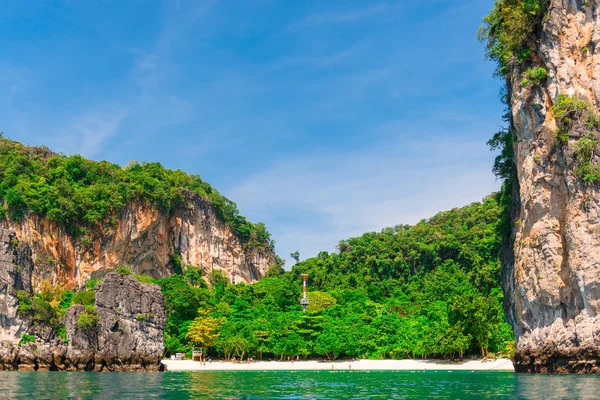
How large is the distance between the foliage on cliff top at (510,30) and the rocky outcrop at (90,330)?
29.0m

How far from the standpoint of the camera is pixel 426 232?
96.0 metres

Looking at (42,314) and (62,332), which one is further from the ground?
(42,314)

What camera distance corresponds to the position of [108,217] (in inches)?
2985

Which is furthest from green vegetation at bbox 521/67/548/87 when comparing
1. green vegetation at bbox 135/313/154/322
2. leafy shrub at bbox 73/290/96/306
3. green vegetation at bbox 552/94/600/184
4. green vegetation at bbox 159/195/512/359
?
leafy shrub at bbox 73/290/96/306

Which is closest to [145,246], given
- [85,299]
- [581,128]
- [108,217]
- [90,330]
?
[108,217]

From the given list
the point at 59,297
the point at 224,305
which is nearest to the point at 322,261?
the point at 224,305

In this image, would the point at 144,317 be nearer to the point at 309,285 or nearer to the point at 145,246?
the point at 145,246

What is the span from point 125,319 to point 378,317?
83.0ft

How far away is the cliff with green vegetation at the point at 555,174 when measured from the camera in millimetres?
29859

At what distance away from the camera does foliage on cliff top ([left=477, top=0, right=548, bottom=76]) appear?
34406mm

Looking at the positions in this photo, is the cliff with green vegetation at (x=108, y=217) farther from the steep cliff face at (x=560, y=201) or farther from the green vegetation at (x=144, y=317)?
the steep cliff face at (x=560, y=201)

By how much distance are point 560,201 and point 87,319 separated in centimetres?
3140

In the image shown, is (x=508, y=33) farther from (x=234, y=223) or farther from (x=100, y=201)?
(x=234, y=223)

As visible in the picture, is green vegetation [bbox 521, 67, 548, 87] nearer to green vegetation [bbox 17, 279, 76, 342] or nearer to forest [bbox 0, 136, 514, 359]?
forest [bbox 0, 136, 514, 359]
